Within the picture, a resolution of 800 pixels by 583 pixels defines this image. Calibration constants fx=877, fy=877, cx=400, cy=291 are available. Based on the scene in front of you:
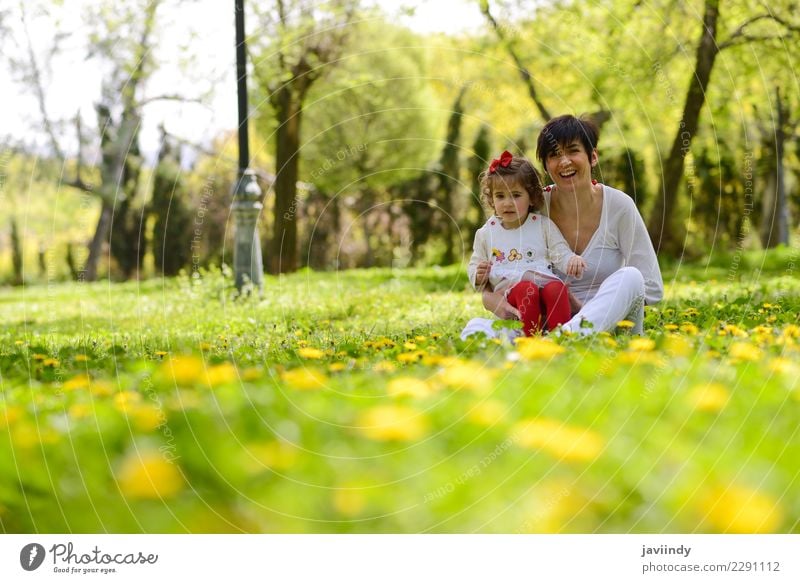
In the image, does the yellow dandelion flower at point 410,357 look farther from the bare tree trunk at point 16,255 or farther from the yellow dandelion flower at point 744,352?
the bare tree trunk at point 16,255

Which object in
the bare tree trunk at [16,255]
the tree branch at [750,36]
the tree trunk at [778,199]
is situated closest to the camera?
the tree branch at [750,36]

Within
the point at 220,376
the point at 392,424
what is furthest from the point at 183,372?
the point at 392,424

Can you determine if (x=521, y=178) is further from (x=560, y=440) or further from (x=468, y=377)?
(x=560, y=440)

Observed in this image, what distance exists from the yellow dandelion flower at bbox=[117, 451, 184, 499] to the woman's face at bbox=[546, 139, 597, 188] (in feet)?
9.64

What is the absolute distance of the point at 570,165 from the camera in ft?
14.8

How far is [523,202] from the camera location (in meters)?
4.54

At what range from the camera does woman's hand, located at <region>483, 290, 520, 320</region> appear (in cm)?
442

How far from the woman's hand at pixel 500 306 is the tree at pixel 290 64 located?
7246 millimetres

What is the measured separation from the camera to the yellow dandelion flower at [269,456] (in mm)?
2092

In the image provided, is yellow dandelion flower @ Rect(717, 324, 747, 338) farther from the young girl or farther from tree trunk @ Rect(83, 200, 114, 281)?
tree trunk @ Rect(83, 200, 114, 281)

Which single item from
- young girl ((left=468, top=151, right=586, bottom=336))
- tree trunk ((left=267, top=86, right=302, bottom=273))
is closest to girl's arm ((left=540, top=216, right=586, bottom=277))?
young girl ((left=468, top=151, right=586, bottom=336))

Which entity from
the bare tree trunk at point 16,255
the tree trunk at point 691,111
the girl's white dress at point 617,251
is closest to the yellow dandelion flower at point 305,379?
the girl's white dress at point 617,251

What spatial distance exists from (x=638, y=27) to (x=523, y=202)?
9269 millimetres

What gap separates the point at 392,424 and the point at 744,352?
4.96 ft
